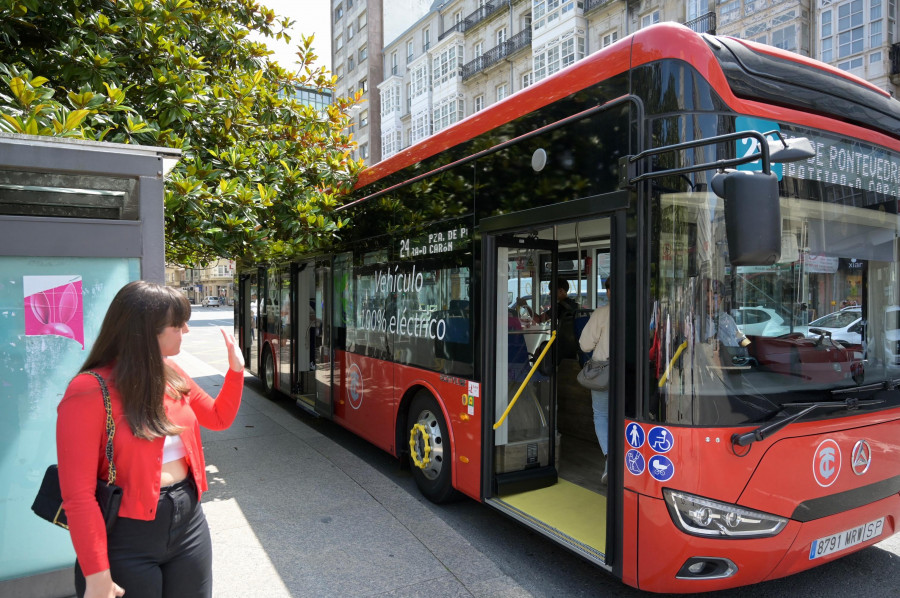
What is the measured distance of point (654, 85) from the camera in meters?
3.03

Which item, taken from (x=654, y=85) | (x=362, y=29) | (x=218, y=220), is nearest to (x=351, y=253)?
(x=218, y=220)

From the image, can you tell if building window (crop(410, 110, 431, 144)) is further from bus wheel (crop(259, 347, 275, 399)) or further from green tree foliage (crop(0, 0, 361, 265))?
green tree foliage (crop(0, 0, 361, 265))

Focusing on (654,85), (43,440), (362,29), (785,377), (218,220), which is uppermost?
(362,29)

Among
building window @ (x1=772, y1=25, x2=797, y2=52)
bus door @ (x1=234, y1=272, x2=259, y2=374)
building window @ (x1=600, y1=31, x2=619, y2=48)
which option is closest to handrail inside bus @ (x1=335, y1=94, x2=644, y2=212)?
bus door @ (x1=234, y1=272, x2=259, y2=374)

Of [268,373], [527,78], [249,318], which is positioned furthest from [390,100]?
[268,373]

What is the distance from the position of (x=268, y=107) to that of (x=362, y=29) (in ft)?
136

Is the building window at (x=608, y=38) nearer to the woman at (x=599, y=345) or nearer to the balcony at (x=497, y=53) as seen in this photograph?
the balcony at (x=497, y=53)

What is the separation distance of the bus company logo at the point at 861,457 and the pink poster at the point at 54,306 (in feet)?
14.2

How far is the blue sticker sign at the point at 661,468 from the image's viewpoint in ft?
9.46

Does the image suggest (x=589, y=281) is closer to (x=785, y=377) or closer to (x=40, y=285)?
(x=785, y=377)

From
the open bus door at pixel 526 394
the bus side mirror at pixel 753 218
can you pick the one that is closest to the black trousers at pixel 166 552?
the open bus door at pixel 526 394

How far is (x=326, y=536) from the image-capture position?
4.38 metres

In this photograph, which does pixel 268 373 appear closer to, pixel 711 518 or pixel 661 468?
pixel 661 468

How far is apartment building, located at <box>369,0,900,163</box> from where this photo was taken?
52.2 feet
